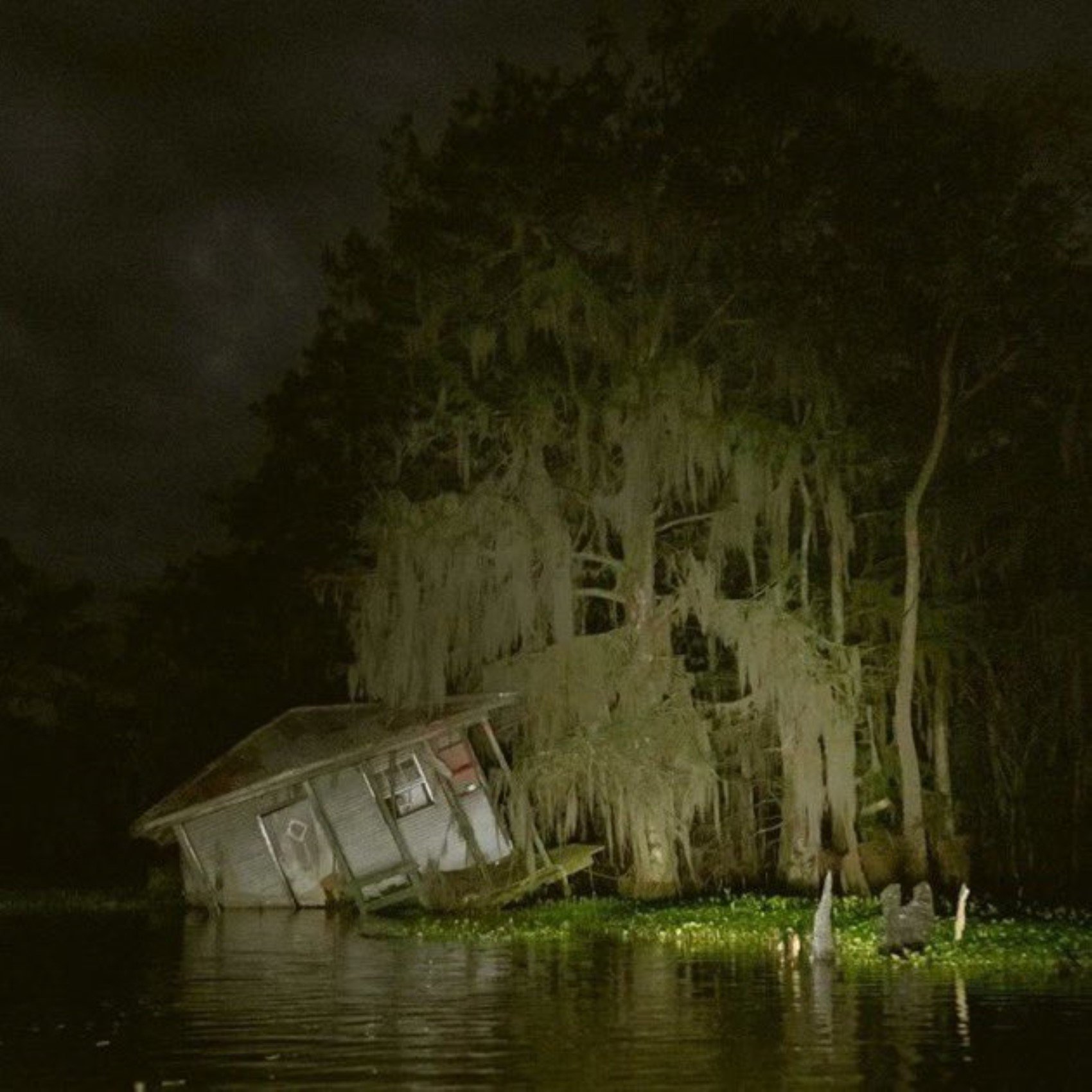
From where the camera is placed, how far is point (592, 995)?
1543cm

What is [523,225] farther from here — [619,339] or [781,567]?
[781,567]

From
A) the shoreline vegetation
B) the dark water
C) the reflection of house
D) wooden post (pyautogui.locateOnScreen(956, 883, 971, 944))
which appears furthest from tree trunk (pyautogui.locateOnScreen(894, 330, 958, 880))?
wooden post (pyautogui.locateOnScreen(956, 883, 971, 944))

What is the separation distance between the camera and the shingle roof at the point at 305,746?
29.1m

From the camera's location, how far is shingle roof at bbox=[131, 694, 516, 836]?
95.4ft

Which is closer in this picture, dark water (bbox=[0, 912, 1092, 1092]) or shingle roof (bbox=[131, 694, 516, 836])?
dark water (bbox=[0, 912, 1092, 1092])

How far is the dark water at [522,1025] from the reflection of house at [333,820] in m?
9.41

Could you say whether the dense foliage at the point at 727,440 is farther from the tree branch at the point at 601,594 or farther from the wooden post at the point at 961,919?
the wooden post at the point at 961,919

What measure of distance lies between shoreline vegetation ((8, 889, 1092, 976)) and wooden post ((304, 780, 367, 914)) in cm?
82

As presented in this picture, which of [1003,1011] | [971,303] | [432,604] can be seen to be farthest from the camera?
[971,303]

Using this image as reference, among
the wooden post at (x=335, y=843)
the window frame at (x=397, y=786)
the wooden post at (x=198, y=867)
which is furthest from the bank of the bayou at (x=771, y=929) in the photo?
the wooden post at (x=198, y=867)

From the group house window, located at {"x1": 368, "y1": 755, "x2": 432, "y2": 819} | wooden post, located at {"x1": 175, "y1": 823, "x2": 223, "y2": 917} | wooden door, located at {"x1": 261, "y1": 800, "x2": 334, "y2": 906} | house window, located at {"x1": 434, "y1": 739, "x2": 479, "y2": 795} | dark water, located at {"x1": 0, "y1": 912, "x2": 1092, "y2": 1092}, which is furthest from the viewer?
house window, located at {"x1": 434, "y1": 739, "x2": 479, "y2": 795}

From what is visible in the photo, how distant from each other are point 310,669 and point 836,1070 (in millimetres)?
34614

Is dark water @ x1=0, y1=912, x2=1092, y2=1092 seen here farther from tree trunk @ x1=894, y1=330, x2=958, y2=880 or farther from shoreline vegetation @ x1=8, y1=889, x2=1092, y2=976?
tree trunk @ x1=894, y1=330, x2=958, y2=880

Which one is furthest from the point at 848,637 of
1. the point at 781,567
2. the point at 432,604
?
the point at 432,604
